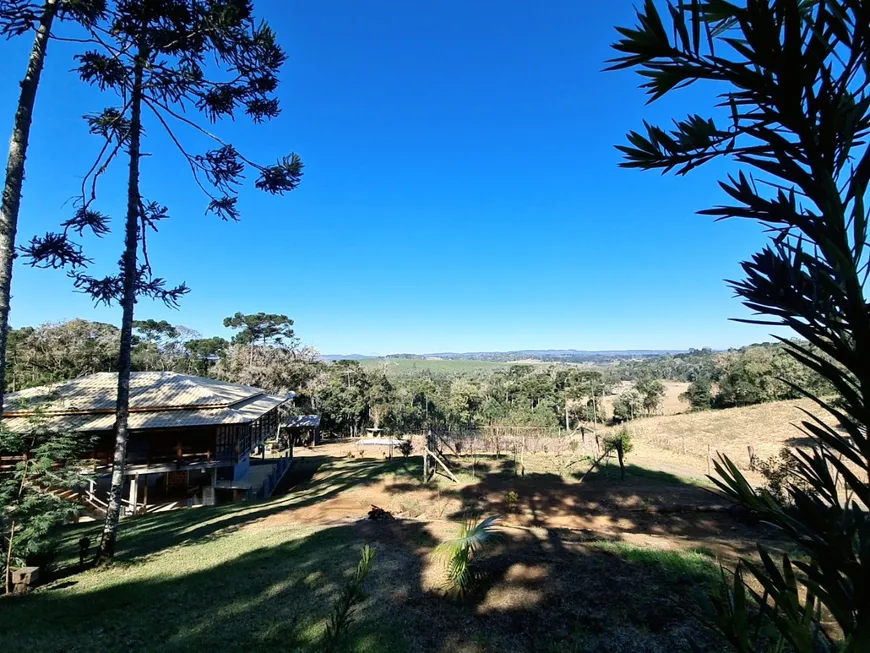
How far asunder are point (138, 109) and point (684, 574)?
1287 centimetres

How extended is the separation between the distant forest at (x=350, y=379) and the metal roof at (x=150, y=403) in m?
8.99

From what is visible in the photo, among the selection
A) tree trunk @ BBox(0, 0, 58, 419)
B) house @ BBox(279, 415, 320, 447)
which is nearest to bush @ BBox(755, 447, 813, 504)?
tree trunk @ BBox(0, 0, 58, 419)

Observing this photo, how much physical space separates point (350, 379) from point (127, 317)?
3444cm

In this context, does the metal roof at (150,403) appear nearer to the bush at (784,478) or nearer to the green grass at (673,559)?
the green grass at (673,559)

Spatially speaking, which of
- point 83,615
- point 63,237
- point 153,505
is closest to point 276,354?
point 153,505

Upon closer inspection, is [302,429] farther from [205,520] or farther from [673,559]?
[673,559]

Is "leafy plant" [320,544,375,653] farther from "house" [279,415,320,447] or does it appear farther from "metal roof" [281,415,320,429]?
"metal roof" [281,415,320,429]

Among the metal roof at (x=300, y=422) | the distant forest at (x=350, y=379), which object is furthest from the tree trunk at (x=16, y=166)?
the metal roof at (x=300, y=422)

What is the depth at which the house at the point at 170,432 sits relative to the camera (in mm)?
14750

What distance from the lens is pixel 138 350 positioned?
123 ft

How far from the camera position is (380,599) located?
618 cm

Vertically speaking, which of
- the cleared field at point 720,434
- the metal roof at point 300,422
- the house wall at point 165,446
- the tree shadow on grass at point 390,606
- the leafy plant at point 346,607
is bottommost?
the cleared field at point 720,434

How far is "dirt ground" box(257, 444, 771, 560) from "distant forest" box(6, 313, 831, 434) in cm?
773

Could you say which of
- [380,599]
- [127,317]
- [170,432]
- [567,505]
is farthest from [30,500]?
[567,505]
